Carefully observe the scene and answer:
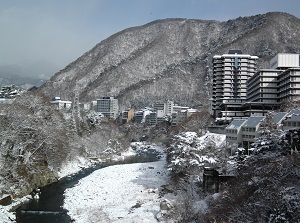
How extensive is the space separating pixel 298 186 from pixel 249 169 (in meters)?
6.13

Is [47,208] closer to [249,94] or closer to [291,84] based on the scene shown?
[291,84]

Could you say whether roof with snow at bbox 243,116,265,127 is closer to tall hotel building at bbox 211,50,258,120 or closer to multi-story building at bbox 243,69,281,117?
multi-story building at bbox 243,69,281,117

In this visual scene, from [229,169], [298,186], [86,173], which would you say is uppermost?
[298,186]

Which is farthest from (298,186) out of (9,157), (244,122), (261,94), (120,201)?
(261,94)

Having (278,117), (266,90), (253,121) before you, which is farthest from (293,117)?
(266,90)

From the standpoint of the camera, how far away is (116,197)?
91.8ft

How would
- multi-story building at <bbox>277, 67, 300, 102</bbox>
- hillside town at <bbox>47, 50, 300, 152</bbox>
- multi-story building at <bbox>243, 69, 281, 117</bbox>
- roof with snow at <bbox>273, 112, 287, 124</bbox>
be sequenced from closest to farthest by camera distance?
1. roof with snow at <bbox>273, 112, 287, 124</bbox>
2. hillside town at <bbox>47, 50, 300, 152</bbox>
3. multi-story building at <bbox>277, 67, 300, 102</bbox>
4. multi-story building at <bbox>243, 69, 281, 117</bbox>

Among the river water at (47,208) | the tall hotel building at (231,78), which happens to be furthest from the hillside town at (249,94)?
Answer: the river water at (47,208)

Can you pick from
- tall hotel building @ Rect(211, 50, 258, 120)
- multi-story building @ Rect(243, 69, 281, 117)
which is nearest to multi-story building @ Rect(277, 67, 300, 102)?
multi-story building @ Rect(243, 69, 281, 117)

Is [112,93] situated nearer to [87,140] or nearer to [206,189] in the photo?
[87,140]

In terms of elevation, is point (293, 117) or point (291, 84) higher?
point (291, 84)

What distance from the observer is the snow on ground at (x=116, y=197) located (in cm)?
2240

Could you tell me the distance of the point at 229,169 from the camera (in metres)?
26.2

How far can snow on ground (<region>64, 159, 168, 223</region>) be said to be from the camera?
2240 cm
